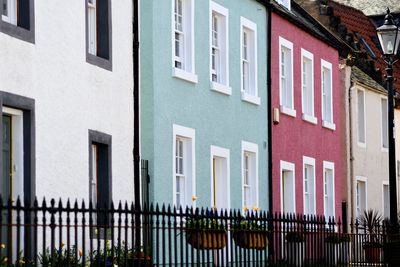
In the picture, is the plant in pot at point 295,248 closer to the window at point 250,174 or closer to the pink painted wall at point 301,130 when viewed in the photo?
the window at point 250,174

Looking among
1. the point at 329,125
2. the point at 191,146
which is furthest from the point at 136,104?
the point at 329,125

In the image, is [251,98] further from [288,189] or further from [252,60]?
[288,189]

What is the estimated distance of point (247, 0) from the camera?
87.1 feet

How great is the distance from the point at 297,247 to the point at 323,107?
16.4 meters

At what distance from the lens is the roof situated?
36.7 m

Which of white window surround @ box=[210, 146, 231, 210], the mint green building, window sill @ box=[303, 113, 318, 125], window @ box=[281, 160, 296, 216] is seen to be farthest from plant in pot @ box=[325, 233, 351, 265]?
window sill @ box=[303, 113, 318, 125]

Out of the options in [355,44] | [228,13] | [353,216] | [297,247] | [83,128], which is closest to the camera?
[297,247]

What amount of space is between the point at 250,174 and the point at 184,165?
4135 mm

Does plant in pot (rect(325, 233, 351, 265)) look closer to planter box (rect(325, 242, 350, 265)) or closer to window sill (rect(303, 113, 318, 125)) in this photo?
planter box (rect(325, 242, 350, 265))

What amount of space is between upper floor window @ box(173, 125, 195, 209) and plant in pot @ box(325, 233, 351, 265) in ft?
15.9

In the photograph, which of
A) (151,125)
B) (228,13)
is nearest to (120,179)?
(151,125)

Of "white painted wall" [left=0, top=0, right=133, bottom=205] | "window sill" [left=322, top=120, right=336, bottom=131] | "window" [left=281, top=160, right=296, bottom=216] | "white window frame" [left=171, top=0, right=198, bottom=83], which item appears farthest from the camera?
"window sill" [left=322, top=120, right=336, bottom=131]

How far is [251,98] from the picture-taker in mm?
26016

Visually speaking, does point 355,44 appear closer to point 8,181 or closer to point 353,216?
point 353,216
